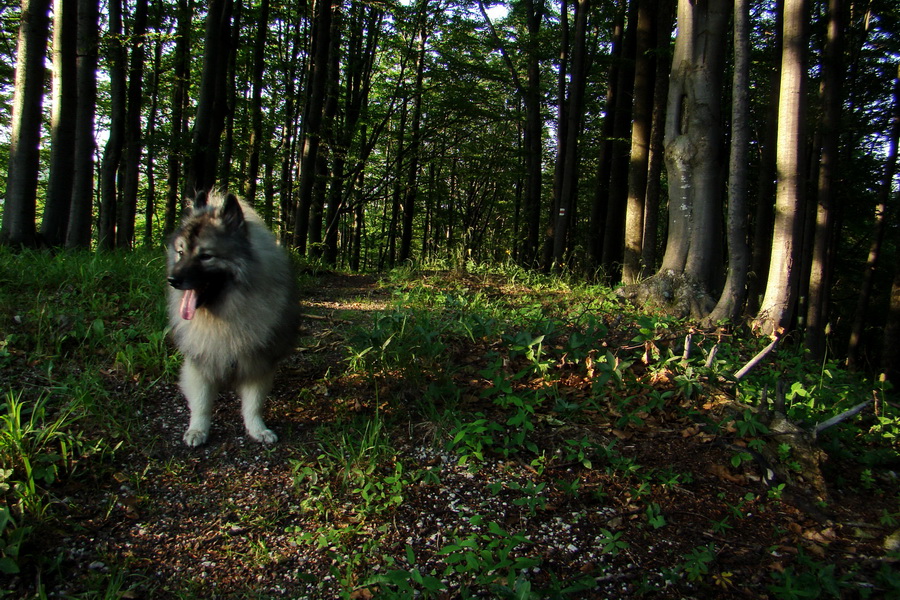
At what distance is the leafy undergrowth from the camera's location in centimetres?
200

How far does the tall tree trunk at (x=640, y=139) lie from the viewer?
8.07 metres

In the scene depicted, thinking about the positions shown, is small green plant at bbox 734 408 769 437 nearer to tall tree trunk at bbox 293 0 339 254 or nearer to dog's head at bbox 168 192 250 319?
dog's head at bbox 168 192 250 319

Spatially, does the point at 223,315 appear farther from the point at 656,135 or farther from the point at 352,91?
the point at 352,91

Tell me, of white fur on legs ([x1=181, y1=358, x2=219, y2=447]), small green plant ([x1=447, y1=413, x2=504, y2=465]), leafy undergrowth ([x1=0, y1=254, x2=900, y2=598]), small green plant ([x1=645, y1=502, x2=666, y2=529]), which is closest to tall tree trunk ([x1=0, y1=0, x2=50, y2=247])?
leafy undergrowth ([x1=0, y1=254, x2=900, y2=598])

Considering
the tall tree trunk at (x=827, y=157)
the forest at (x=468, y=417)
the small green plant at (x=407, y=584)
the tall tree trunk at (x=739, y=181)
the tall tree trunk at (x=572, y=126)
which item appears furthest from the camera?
the tall tree trunk at (x=572, y=126)

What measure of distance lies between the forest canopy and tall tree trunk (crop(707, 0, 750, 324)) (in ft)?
0.07

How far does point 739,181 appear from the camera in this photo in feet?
16.0

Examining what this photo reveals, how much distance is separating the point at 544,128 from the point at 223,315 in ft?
59.2

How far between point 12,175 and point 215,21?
3.66 metres

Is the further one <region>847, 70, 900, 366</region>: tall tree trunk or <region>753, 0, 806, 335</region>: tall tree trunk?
<region>847, 70, 900, 366</region>: tall tree trunk

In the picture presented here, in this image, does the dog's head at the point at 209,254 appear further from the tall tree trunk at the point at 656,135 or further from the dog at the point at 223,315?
the tall tree trunk at the point at 656,135

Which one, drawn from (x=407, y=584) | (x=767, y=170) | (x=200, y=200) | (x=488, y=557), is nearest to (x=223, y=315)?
(x=200, y=200)

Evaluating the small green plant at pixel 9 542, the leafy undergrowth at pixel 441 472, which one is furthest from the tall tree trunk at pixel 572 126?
the small green plant at pixel 9 542

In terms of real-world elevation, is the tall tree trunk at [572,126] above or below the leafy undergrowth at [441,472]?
above
